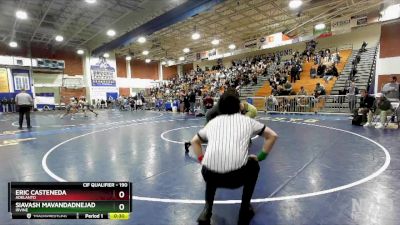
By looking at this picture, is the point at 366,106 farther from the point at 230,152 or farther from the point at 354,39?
the point at 354,39

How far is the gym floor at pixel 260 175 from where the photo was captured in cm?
281

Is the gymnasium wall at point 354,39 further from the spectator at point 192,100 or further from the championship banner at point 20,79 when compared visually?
the championship banner at point 20,79

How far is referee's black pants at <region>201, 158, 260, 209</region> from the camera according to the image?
240 cm

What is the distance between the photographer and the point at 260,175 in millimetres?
4121

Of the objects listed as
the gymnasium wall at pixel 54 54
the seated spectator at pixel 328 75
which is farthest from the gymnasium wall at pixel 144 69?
the seated spectator at pixel 328 75

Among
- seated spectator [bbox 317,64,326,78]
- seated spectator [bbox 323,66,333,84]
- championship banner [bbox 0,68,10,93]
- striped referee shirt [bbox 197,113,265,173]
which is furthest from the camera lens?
championship banner [bbox 0,68,10,93]

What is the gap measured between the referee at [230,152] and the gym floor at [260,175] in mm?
452

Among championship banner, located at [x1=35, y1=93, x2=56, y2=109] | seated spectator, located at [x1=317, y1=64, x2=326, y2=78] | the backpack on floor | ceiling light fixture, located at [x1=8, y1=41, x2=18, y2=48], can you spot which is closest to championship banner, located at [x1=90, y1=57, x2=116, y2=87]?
championship banner, located at [x1=35, y1=93, x2=56, y2=109]

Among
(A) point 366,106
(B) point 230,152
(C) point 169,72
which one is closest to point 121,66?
(C) point 169,72

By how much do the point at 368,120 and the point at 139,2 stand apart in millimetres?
13978
